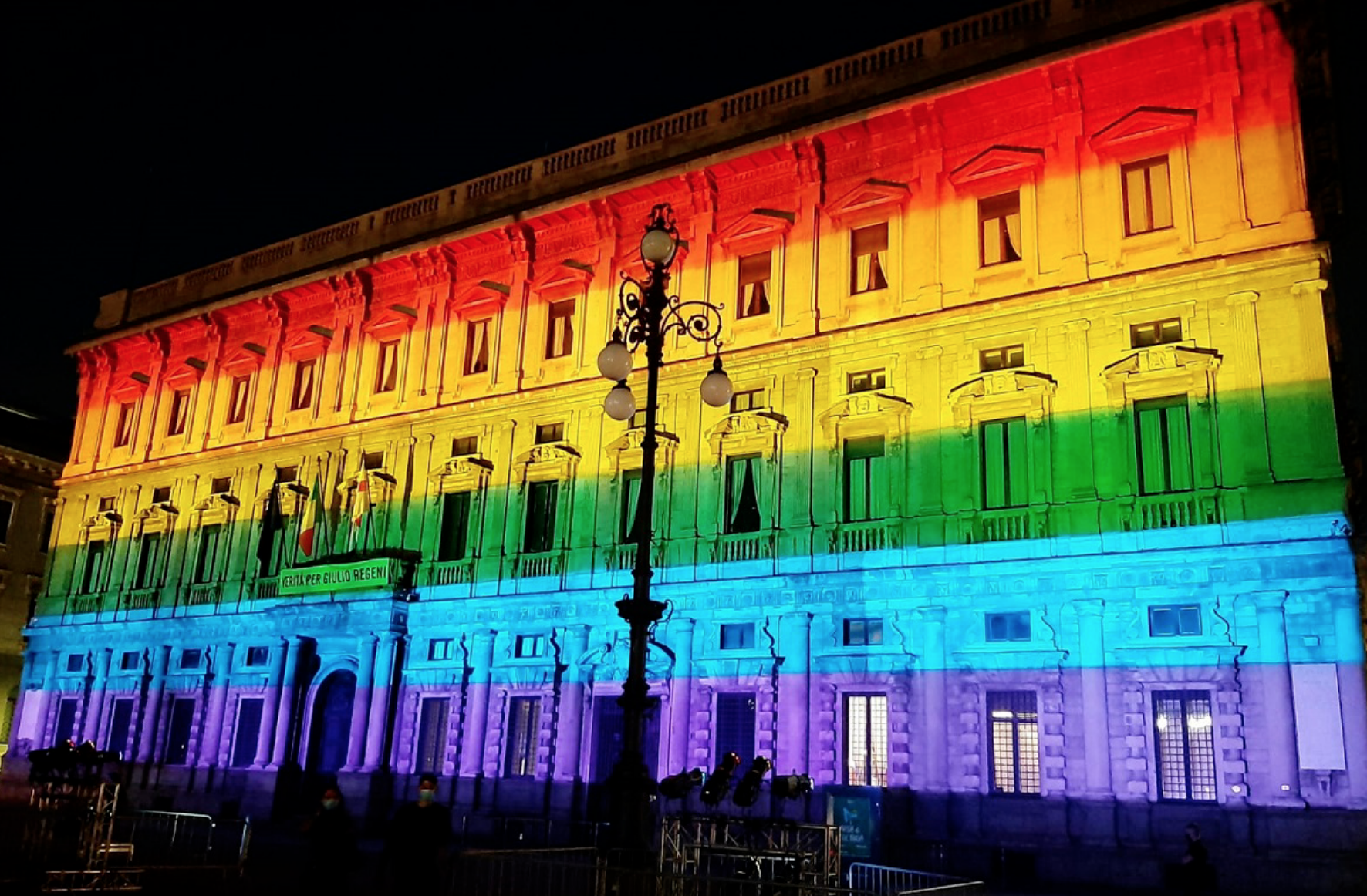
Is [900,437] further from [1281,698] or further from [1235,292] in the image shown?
[1281,698]

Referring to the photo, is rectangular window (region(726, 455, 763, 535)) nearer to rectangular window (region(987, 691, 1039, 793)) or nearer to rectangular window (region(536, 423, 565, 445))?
rectangular window (region(536, 423, 565, 445))

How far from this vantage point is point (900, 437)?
79.7 ft

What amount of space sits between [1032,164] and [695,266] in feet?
27.5

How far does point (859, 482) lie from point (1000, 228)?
6.16 m

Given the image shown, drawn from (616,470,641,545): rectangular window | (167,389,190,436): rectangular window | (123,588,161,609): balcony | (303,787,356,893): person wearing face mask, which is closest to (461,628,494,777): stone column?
(616,470,641,545): rectangular window

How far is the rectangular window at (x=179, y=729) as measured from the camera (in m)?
34.5

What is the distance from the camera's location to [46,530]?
4581cm

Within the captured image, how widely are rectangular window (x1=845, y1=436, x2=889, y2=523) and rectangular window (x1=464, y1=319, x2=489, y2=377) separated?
36.9 ft

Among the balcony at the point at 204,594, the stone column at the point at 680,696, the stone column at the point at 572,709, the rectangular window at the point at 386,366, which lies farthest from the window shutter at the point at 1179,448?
the balcony at the point at 204,594

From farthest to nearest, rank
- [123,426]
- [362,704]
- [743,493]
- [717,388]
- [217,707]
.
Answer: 1. [123,426]
2. [217,707]
3. [362,704]
4. [743,493]
5. [717,388]

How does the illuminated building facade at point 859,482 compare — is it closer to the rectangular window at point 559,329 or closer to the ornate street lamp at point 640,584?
the rectangular window at point 559,329

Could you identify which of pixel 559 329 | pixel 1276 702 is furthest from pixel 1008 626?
pixel 559 329

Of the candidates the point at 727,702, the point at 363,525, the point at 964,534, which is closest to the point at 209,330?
the point at 363,525

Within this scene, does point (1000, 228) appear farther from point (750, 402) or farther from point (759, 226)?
point (750, 402)
